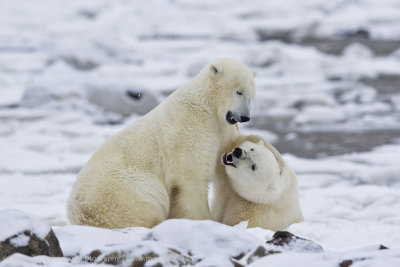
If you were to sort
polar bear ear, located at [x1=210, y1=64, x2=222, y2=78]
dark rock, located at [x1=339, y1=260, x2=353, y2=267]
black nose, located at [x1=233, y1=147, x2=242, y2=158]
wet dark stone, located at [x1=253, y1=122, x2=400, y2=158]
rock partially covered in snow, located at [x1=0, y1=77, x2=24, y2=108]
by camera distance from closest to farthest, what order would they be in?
dark rock, located at [x1=339, y1=260, x2=353, y2=267], black nose, located at [x1=233, y1=147, x2=242, y2=158], polar bear ear, located at [x1=210, y1=64, x2=222, y2=78], wet dark stone, located at [x1=253, y1=122, x2=400, y2=158], rock partially covered in snow, located at [x1=0, y1=77, x2=24, y2=108]

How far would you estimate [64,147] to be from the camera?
6.98 meters

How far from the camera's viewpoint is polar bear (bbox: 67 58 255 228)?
332cm

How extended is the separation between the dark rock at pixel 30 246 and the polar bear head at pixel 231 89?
156 cm

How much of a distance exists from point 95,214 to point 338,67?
33.2 feet

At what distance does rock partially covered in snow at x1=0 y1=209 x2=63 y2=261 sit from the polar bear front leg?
1163 mm

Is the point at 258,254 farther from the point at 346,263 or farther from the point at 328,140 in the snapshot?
the point at 328,140

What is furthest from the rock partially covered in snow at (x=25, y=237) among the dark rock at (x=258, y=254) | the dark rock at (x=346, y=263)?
the dark rock at (x=346, y=263)

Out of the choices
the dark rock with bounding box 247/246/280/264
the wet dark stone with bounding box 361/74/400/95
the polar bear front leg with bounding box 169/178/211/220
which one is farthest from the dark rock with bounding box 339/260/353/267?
the wet dark stone with bounding box 361/74/400/95

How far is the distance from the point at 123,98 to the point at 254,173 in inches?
228

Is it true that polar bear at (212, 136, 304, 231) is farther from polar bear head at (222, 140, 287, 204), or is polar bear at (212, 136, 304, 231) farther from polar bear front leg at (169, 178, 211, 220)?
polar bear front leg at (169, 178, 211, 220)

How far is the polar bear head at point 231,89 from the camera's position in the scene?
11.6ft

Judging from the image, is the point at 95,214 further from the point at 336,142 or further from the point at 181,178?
the point at 336,142

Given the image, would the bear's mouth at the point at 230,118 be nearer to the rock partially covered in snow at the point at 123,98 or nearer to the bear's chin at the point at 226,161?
the bear's chin at the point at 226,161

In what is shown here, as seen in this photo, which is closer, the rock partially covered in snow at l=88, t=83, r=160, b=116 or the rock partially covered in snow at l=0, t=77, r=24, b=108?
the rock partially covered in snow at l=88, t=83, r=160, b=116
